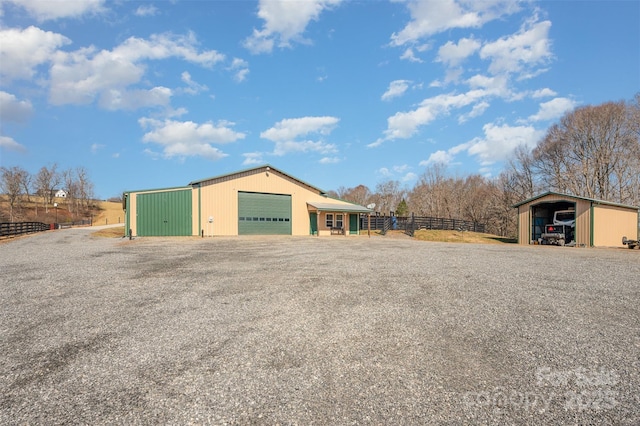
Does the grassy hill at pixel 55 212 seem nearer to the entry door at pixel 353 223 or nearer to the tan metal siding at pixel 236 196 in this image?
the tan metal siding at pixel 236 196

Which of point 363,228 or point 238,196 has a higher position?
point 238,196

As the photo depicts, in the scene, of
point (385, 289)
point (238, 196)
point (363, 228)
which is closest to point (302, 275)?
point (385, 289)

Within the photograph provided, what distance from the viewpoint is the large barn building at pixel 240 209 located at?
22.9m

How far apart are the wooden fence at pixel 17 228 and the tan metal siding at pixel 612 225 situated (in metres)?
39.2

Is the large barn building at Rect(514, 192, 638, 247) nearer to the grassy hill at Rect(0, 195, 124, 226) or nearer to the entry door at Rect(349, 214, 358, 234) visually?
the entry door at Rect(349, 214, 358, 234)

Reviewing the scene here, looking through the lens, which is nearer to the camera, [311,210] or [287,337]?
[287,337]

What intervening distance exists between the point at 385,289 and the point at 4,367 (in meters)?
5.71

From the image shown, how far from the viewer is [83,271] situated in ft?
28.2

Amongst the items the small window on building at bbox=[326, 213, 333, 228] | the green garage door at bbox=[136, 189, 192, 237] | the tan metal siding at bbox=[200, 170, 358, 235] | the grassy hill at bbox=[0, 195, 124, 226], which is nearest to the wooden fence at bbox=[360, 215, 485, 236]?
the small window on building at bbox=[326, 213, 333, 228]

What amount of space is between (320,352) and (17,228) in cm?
3242

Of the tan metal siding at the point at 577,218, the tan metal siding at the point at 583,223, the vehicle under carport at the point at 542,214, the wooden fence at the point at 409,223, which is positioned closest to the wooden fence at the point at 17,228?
the wooden fence at the point at 409,223

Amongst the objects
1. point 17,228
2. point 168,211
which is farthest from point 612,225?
point 17,228

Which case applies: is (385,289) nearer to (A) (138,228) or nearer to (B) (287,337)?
(B) (287,337)

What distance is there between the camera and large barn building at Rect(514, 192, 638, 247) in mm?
19109
